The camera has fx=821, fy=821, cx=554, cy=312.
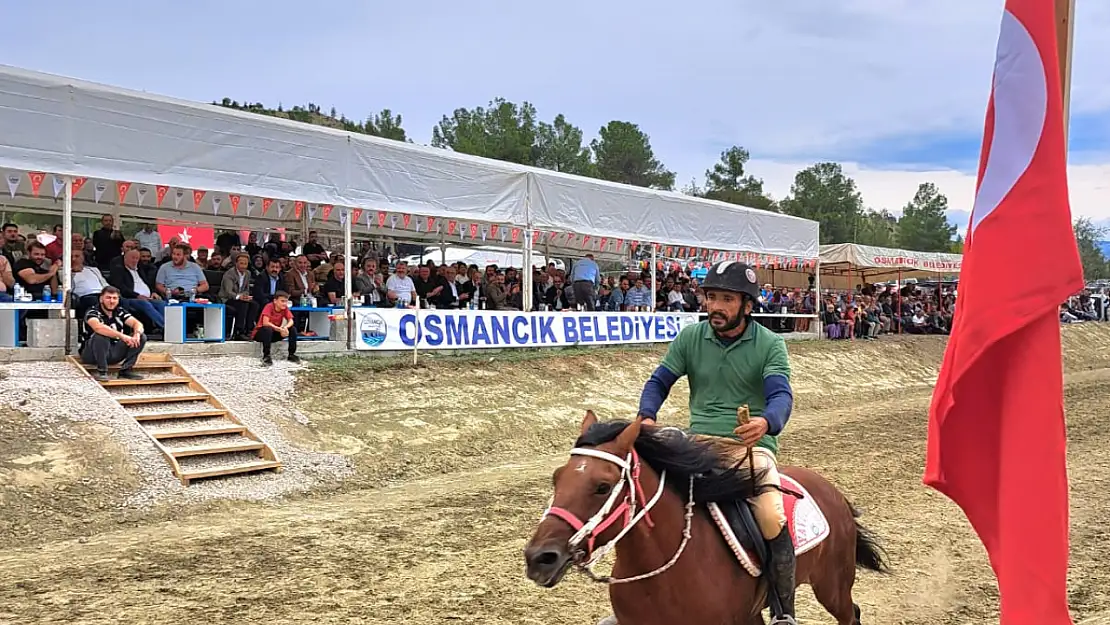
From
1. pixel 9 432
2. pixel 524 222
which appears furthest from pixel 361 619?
pixel 524 222

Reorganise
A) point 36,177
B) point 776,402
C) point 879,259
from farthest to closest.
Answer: point 879,259
point 36,177
point 776,402

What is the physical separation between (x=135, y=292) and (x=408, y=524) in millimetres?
6693

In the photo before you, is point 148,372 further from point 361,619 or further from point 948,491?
point 948,491

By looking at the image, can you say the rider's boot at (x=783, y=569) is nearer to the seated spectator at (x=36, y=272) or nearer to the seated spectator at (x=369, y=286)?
the seated spectator at (x=36, y=272)

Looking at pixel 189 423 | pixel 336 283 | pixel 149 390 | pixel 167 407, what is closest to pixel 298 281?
pixel 336 283

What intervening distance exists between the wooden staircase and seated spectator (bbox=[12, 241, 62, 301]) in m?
1.12

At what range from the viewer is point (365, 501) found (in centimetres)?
947

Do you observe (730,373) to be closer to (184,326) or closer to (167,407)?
(167,407)

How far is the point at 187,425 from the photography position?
10.6 meters

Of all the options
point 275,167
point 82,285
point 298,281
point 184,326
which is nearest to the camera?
point 82,285

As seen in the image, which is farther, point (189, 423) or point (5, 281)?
point (5, 281)

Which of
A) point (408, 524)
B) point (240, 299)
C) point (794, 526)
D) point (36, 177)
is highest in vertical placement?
point (36, 177)

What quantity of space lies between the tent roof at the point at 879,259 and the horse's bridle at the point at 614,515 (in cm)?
2708

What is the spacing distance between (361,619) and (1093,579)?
5795 mm
